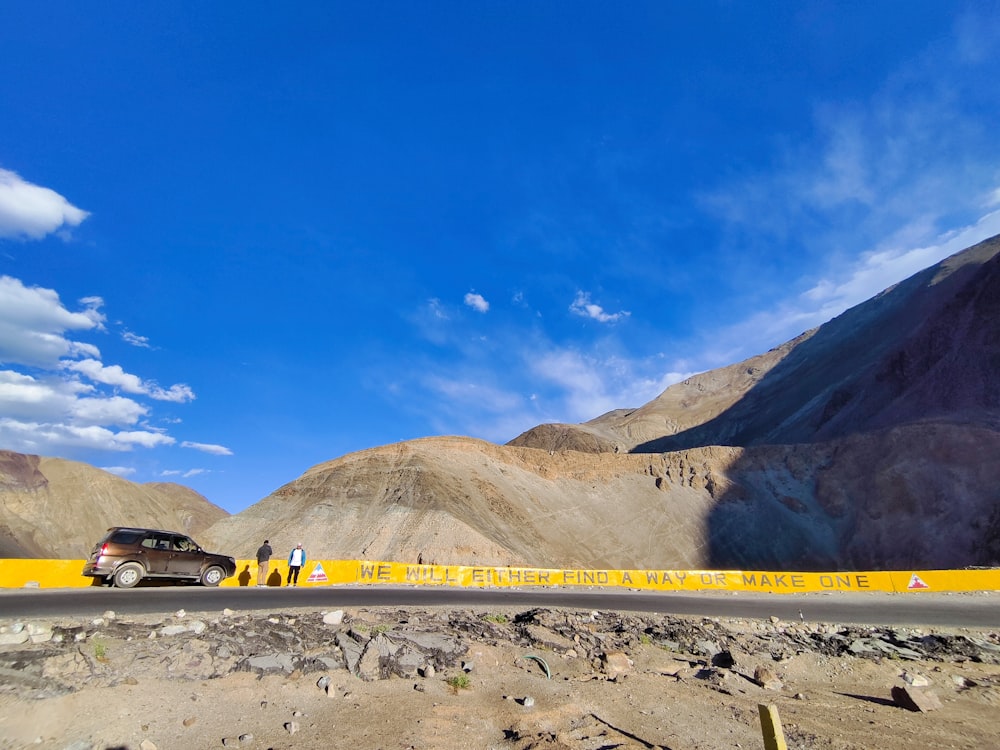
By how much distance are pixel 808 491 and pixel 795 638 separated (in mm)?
48844

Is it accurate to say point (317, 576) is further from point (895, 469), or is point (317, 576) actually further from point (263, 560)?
point (895, 469)

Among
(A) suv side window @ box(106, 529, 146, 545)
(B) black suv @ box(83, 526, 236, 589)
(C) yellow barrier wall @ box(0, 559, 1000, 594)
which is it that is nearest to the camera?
(B) black suv @ box(83, 526, 236, 589)

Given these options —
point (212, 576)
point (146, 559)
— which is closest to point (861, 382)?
point (212, 576)

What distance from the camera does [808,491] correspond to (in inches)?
2138

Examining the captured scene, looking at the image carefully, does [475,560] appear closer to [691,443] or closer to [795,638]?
[795,638]

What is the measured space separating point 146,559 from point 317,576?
730 cm

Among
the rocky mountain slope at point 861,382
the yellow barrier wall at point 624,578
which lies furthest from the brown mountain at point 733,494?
the yellow barrier wall at point 624,578

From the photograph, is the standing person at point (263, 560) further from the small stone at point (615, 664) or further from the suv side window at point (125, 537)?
the small stone at point (615, 664)

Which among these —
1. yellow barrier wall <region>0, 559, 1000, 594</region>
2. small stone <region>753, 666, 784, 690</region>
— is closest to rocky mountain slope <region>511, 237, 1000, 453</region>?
yellow barrier wall <region>0, 559, 1000, 594</region>

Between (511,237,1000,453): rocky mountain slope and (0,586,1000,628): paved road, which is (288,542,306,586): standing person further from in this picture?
(511,237,1000,453): rocky mountain slope

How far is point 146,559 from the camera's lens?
17.4m

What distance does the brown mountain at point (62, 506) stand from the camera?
58656mm

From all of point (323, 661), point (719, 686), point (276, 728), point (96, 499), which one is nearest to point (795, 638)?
point (719, 686)

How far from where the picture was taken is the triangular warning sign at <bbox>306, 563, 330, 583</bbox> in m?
23.0
